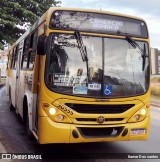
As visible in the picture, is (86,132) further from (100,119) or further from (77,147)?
(77,147)

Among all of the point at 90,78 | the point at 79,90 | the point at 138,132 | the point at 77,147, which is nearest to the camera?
the point at 79,90

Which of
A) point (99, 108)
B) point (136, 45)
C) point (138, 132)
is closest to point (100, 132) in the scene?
point (99, 108)

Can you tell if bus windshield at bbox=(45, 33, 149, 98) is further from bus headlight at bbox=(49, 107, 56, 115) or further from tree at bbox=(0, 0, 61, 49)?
tree at bbox=(0, 0, 61, 49)

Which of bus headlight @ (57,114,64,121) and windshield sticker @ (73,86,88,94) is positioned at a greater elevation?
windshield sticker @ (73,86,88,94)

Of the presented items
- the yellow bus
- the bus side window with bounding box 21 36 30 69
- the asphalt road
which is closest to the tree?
the bus side window with bounding box 21 36 30 69

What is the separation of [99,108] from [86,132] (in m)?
0.53

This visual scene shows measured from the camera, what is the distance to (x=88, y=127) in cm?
688

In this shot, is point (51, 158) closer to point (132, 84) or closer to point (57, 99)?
point (57, 99)

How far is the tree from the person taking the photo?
2522cm

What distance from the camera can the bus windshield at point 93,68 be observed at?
272 inches

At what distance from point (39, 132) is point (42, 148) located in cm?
144

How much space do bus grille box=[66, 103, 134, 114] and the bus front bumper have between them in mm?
275

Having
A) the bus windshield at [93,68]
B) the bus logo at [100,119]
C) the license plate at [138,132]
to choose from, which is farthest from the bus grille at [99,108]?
the license plate at [138,132]

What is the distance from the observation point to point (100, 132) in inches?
278
